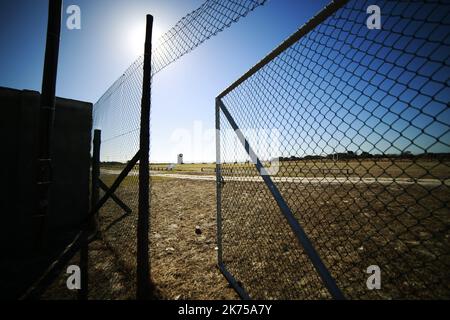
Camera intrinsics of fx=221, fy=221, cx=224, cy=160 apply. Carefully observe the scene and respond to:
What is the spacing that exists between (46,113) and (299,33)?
437 centimetres

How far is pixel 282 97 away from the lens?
7.89ft

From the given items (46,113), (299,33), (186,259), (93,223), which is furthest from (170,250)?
(299,33)

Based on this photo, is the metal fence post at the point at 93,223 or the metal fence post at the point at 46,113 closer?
Result: the metal fence post at the point at 93,223

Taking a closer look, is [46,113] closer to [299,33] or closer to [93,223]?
[93,223]

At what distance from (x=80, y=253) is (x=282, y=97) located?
421 centimetres

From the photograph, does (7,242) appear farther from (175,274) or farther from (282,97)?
(282,97)

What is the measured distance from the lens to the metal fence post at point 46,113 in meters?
3.92

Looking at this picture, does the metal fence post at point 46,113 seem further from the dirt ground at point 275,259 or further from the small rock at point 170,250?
the small rock at point 170,250

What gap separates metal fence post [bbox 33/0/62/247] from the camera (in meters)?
3.92

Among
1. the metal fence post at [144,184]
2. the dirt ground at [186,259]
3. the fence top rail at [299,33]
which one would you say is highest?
the fence top rail at [299,33]

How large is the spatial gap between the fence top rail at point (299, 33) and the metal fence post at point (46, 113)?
11.4ft

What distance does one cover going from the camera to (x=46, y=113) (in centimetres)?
397

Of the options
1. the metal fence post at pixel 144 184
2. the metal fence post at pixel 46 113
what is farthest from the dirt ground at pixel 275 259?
the metal fence post at pixel 46 113

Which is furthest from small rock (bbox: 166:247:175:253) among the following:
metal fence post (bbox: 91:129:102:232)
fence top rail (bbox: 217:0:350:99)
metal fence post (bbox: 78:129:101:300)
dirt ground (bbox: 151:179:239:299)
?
fence top rail (bbox: 217:0:350:99)
